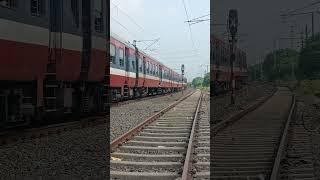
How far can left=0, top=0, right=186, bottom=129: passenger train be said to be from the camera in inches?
408

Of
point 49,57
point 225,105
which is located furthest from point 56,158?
point 225,105

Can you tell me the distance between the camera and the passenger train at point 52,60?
34.0 feet

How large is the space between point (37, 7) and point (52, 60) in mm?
1352

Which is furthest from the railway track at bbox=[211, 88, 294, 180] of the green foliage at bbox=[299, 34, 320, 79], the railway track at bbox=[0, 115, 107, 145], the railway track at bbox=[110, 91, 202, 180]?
the green foliage at bbox=[299, 34, 320, 79]

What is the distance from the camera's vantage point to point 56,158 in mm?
8664

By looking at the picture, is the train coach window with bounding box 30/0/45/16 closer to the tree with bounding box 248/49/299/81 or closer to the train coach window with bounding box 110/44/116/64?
the train coach window with bounding box 110/44/116/64

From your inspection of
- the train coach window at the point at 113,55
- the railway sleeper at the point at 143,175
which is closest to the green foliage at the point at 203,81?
the train coach window at the point at 113,55

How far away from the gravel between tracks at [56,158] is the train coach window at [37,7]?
2.71m

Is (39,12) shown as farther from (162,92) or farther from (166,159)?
(162,92)

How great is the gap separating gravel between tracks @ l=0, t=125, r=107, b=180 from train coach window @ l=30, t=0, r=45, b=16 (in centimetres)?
271

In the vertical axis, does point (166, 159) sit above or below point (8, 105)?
below

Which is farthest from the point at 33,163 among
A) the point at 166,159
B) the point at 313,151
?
the point at 313,151

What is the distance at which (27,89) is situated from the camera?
11305mm

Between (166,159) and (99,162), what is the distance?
1.11 metres
